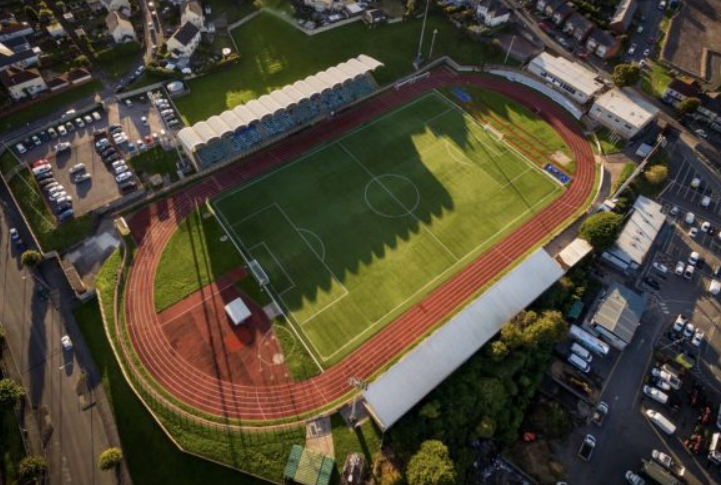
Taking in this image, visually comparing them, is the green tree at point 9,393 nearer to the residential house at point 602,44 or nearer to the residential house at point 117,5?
the residential house at point 117,5

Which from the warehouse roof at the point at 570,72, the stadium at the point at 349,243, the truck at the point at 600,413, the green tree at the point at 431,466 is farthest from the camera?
the warehouse roof at the point at 570,72

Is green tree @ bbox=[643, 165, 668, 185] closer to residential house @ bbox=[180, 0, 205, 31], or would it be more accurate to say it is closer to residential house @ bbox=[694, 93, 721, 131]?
residential house @ bbox=[694, 93, 721, 131]

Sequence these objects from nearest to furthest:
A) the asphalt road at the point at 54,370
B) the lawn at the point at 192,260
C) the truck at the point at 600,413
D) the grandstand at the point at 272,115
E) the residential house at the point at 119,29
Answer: the asphalt road at the point at 54,370 < the truck at the point at 600,413 < the lawn at the point at 192,260 < the grandstand at the point at 272,115 < the residential house at the point at 119,29

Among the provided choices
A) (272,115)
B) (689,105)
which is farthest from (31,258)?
(689,105)

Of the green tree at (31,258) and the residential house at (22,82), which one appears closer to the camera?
the green tree at (31,258)

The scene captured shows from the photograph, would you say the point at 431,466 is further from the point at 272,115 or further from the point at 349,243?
the point at 272,115

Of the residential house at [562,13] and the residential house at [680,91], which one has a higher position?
the residential house at [562,13]

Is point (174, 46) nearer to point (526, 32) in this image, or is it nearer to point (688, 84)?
point (526, 32)

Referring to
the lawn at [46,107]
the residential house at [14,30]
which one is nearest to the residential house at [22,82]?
the lawn at [46,107]
